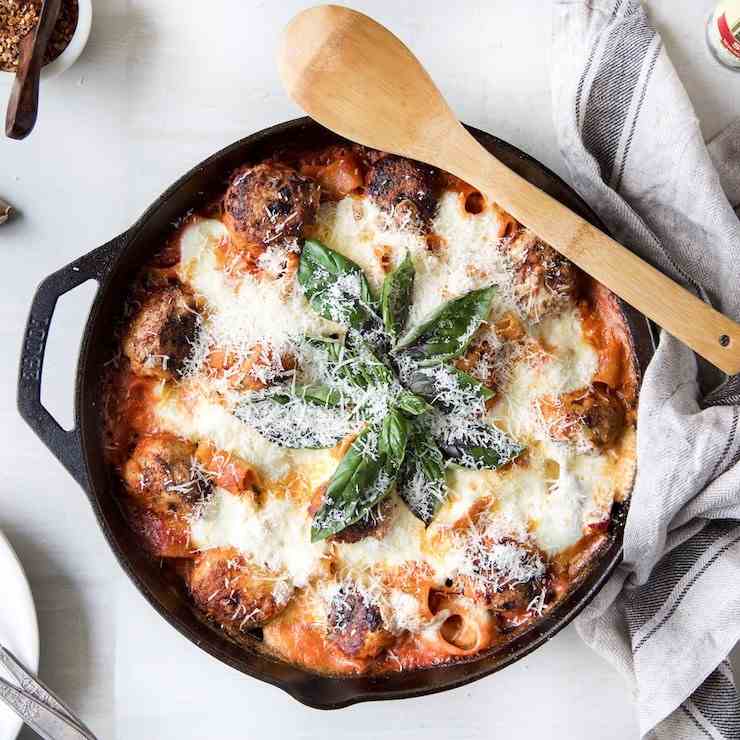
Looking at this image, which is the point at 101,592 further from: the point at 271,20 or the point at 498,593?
the point at 271,20

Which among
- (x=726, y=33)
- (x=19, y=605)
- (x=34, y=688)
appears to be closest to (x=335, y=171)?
(x=726, y=33)

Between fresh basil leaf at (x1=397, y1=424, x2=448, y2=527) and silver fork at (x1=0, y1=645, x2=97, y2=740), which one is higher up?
fresh basil leaf at (x1=397, y1=424, x2=448, y2=527)

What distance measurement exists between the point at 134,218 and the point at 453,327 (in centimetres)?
127

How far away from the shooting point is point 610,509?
274 centimetres

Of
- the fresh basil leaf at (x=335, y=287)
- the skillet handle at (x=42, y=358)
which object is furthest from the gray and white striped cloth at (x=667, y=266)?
the skillet handle at (x=42, y=358)

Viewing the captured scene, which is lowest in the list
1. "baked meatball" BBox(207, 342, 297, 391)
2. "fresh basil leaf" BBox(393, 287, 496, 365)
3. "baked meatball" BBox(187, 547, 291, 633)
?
"baked meatball" BBox(187, 547, 291, 633)

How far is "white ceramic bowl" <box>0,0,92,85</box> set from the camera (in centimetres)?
302

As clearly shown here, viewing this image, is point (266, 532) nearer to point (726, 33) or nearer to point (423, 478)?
point (423, 478)

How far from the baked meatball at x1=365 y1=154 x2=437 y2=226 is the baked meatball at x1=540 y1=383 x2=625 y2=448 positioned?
69 centimetres

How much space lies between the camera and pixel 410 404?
2576mm

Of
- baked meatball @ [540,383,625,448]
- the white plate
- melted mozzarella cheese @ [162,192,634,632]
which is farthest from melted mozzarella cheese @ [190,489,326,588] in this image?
baked meatball @ [540,383,625,448]

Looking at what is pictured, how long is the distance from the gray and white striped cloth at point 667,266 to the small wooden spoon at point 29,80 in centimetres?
167

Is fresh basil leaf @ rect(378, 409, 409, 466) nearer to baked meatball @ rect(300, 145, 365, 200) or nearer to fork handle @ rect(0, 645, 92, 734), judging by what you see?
baked meatball @ rect(300, 145, 365, 200)

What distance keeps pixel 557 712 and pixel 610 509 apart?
2.79 ft
